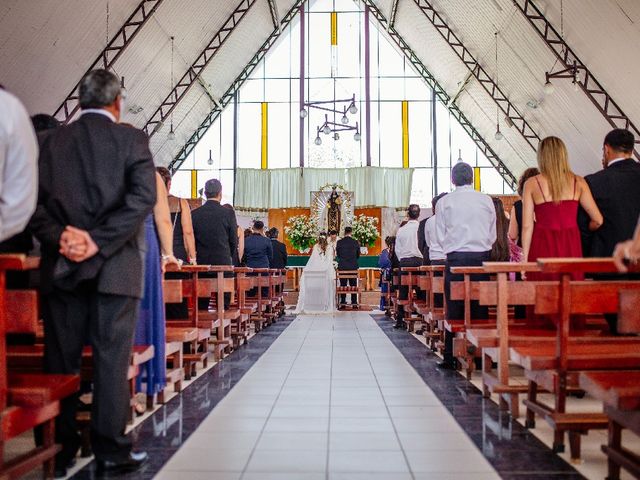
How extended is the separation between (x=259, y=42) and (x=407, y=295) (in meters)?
11.3

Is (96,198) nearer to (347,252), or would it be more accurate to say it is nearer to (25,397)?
(25,397)

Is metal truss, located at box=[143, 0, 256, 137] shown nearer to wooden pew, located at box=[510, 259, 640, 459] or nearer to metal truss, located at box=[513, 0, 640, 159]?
metal truss, located at box=[513, 0, 640, 159]

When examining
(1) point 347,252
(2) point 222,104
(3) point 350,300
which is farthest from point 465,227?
(2) point 222,104

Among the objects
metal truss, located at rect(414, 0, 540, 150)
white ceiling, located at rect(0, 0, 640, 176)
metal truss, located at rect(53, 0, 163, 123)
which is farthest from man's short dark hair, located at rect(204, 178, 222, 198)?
metal truss, located at rect(414, 0, 540, 150)

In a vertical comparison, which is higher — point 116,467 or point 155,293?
point 155,293

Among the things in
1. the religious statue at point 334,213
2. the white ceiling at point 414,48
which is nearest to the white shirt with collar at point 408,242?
the white ceiling at point 414,48

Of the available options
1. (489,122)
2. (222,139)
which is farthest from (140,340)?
(222,139)

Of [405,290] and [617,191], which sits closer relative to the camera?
[617,191]

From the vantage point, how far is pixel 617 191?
376cm

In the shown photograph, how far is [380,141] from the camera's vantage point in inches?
724

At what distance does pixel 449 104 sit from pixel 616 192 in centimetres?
Result: 1470

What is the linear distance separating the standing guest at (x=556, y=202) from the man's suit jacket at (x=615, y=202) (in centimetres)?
11

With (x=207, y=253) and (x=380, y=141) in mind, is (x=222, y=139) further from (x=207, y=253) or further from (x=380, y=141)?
(x=207, y=253)

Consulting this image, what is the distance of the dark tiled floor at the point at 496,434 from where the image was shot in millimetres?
2416
